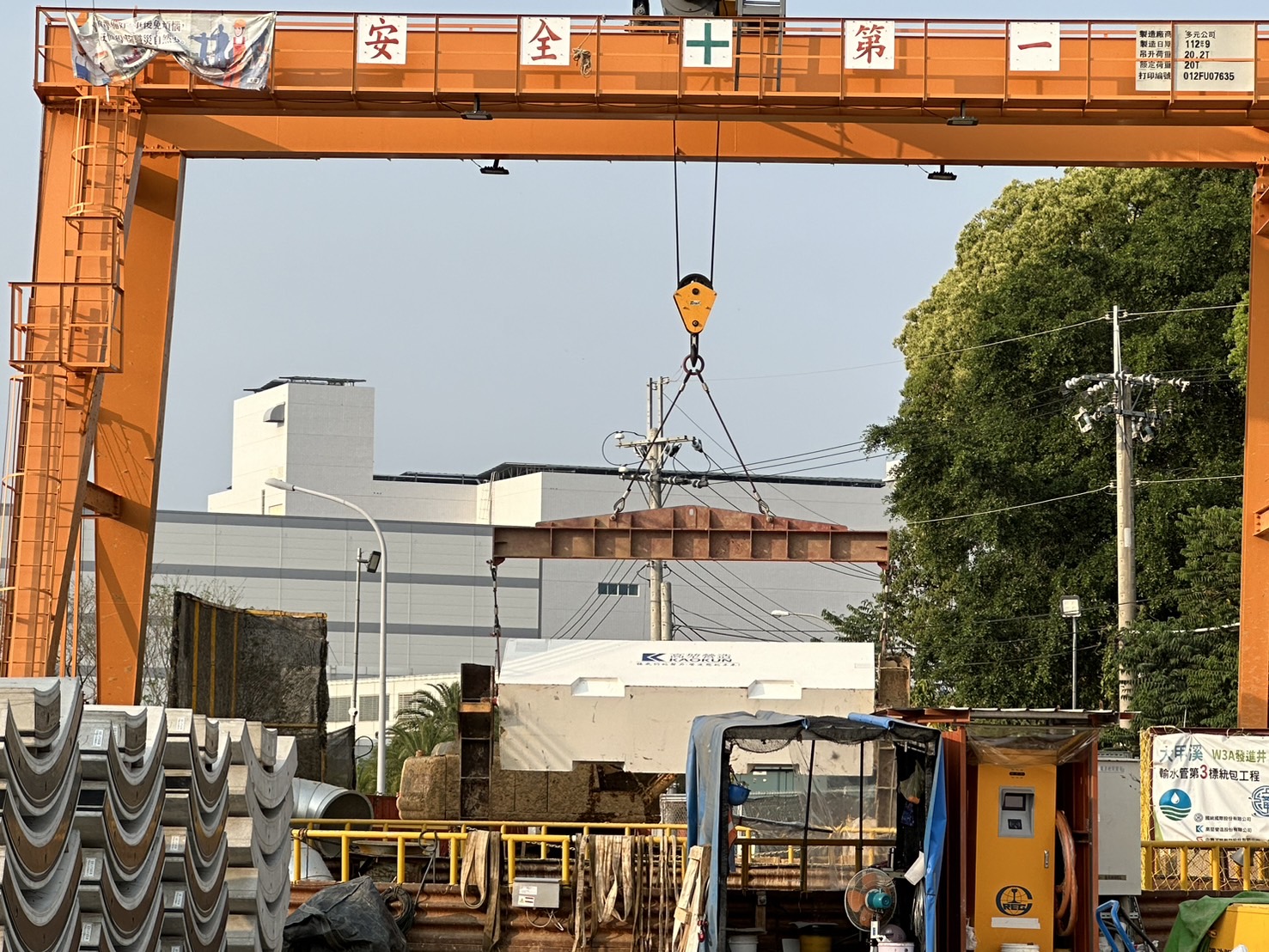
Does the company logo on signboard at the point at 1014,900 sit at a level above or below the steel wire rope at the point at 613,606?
below

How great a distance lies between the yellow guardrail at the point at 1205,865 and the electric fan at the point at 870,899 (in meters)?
3.57

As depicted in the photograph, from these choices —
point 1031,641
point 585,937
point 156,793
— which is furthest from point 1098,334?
point 156,793

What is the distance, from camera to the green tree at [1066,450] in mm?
38094

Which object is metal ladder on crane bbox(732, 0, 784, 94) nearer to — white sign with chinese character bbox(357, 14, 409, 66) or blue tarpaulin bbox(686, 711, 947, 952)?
white sign with chinese character bbox(357, 14, 409, 66)

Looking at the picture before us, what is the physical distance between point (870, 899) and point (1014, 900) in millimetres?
1385

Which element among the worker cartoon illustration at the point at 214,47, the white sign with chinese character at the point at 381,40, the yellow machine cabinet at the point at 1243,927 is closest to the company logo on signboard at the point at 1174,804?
the yellow machine cabinet at the point at 1243,927

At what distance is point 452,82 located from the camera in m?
18.3

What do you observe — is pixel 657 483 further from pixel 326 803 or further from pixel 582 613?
pixel 582 613

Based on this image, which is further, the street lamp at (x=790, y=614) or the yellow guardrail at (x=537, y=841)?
the street lamp at (x=790, y=614)

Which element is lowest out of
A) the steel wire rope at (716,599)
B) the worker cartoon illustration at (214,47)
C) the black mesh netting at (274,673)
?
the black mesh netting at (274,673)

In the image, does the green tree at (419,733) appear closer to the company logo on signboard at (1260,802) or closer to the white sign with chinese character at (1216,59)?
the company logo on signboard at (1260,802)

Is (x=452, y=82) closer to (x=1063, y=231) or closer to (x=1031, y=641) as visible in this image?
(x=1031, y=641)

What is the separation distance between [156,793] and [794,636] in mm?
86180

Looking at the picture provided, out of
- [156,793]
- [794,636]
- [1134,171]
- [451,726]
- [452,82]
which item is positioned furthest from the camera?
[794,636]
